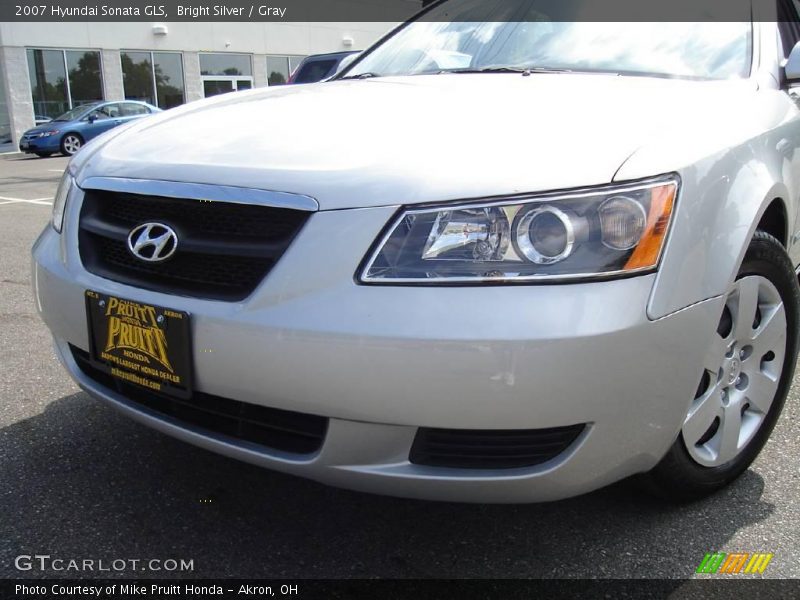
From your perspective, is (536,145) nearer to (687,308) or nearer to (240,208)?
(687,308)

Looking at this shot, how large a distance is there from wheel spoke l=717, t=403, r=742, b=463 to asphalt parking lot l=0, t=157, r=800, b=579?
16 centimetres

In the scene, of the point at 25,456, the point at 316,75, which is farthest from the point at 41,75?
the point at 25,456

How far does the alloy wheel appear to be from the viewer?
1.90 m

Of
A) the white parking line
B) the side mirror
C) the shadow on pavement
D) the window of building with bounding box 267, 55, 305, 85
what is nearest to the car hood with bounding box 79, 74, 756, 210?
the side mirror

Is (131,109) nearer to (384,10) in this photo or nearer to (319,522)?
(384,10)

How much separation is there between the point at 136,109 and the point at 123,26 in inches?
163

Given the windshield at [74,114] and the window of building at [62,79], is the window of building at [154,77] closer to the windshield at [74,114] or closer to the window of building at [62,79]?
the window of building at [62,79]

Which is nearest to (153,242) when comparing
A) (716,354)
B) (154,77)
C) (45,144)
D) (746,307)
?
(716,354)

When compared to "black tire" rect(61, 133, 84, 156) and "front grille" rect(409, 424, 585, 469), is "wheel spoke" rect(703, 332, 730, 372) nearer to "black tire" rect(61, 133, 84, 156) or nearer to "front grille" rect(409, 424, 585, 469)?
"front grille" rect(409, 424, 585, 469)

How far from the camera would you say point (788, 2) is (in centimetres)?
291

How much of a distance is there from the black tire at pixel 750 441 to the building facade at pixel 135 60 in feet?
69.1

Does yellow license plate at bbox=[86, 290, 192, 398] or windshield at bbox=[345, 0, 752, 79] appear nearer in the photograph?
yellow license plate at bbox=[86, 290, 192, 398]

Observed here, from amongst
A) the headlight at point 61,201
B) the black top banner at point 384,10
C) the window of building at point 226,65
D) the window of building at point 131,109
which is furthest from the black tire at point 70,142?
the headlight at point 61,201

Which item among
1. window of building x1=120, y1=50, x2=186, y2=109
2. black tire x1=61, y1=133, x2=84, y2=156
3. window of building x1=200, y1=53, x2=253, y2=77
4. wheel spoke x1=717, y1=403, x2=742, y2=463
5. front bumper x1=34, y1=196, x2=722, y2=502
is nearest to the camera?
front bumper x1=34, y1=196, x2=722, y2=502
